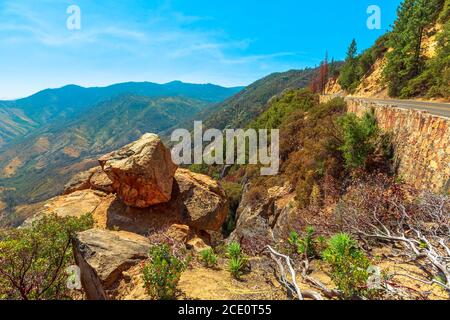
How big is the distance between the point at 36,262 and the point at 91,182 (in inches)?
510

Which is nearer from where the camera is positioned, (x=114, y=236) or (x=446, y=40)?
(x=114, y=236)

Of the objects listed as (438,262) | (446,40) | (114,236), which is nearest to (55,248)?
(114,236)

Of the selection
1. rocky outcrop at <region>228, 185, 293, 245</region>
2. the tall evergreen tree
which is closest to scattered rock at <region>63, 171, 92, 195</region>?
rocky outcrop at <region>228, 185, 293, 245</region>

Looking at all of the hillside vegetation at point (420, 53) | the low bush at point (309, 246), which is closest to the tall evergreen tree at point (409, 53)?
the hillside vegetation at point (420, 53)

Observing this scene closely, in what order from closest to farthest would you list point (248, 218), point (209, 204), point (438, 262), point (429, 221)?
point (438, 262) < point (429, 221) < point (209, 204) < point (248, 218)

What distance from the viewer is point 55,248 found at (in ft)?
38.1

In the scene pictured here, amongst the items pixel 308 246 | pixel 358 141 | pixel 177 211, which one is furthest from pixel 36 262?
pixel 358 141

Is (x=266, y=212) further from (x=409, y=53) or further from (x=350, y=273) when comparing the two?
(x=409, y=53)

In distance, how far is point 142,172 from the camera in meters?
18.0

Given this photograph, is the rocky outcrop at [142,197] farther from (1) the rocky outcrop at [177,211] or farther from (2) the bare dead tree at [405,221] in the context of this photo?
(2) the bare dead tree at [405,221]

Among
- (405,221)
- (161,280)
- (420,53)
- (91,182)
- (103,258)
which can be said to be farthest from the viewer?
(420,53)
